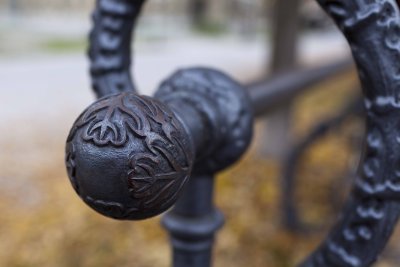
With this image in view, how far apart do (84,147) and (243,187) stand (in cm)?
303

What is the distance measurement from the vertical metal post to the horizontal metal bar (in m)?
0.41

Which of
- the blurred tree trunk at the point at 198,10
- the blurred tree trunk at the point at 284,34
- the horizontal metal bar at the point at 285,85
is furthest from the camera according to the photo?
the blurred tree trunk at the point at 198,10

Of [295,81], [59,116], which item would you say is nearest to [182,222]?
[295,81]

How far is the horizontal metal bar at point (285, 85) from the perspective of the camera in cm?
136

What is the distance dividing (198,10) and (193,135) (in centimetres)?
1976

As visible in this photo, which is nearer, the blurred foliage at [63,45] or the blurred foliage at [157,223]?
the blurred foliage at [157,223]

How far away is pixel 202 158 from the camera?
0.63 m

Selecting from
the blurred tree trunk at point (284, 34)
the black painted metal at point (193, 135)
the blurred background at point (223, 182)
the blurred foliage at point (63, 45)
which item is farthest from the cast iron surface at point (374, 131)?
the blurred foliage at point (63, 45)

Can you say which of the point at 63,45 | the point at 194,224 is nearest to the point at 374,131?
the point at 194,224

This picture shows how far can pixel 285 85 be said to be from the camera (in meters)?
1.74

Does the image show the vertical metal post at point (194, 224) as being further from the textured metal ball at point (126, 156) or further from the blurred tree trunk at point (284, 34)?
the blurred tree trunk at point (284, 34)

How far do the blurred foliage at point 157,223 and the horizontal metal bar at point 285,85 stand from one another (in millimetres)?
331

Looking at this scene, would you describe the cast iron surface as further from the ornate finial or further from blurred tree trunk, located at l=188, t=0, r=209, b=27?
blurred tree trunk, located at l=188, t=0, r=209, b=27

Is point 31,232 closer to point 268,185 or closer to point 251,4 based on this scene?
point 268,185
